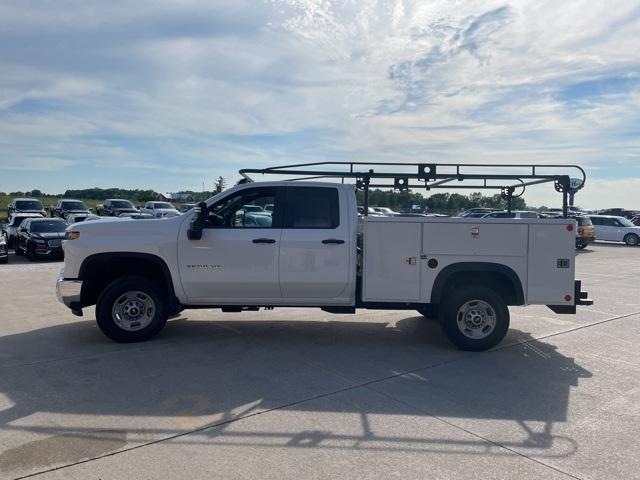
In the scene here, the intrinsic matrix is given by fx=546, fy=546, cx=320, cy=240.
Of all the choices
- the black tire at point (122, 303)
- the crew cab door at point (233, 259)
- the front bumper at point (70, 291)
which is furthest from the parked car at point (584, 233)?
the front bumper at point (70, 291)

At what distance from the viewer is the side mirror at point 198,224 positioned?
21.8 ft

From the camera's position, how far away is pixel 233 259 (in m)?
6.75

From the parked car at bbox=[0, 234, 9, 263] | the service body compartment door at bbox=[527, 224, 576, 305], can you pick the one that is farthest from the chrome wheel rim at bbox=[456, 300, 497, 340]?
the parked car at bbox=[0, 234, 9, 263]

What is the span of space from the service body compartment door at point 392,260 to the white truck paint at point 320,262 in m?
0.01

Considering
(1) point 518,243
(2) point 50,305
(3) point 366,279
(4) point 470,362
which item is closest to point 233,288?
(3) point 366,279

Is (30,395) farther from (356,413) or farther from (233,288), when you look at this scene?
(356,413)

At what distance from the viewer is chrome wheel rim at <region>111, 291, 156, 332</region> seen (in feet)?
22.5

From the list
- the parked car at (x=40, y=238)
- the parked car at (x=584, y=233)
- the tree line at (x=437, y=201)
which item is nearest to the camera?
the tree line at (x=437, y=201)

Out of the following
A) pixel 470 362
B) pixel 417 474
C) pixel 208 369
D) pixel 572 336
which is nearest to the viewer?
pixel 417 474

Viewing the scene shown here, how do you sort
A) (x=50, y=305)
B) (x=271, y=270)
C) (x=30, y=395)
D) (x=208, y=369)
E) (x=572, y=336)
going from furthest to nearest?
(x=50, y=305) < (x=572, y=336) < (x=271, y=270) < (x=208, y=369) < (x=30, y=395)

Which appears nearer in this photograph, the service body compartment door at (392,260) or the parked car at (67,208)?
the service body compartment door at (392,260)

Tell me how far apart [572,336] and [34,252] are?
17119 millimetres

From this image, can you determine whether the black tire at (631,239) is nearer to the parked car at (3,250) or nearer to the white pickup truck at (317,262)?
the white pickup truck at (317,262)

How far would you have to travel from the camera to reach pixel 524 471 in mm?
3727
